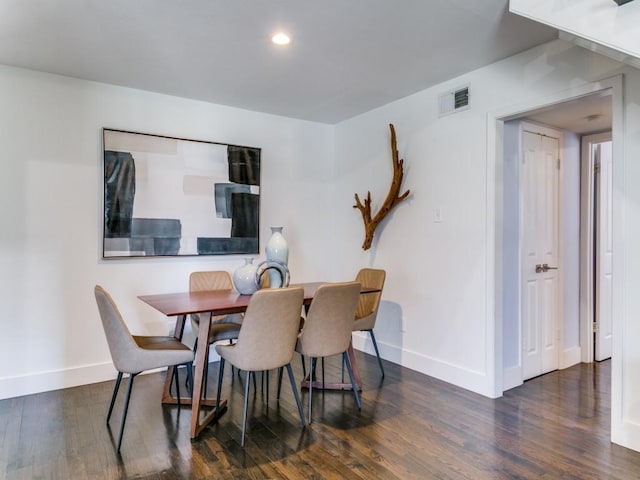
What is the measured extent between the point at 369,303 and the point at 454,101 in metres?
1.81

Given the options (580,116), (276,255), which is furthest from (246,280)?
(580,116)

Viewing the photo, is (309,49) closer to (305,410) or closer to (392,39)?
(392,39)

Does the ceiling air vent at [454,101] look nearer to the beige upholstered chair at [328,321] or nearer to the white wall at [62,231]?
the beige upholstered chair at [328,321]

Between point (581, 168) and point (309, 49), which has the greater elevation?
point (309, 49)

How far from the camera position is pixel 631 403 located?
2.27m

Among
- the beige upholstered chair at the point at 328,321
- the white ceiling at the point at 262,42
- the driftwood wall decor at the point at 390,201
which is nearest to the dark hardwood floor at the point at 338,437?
the beige upholstered chair at the point at 328,321

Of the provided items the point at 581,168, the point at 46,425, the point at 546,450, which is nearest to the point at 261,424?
the point at 46,425

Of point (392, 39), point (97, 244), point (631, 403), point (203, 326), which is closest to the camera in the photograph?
point (631, 403)

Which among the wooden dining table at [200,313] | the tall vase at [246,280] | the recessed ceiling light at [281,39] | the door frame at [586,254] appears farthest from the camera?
the door frame at [586,254]

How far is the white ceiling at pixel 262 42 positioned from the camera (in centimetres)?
227

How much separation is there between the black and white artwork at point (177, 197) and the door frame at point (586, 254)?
123 inches

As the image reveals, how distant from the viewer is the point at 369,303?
11.6 ft

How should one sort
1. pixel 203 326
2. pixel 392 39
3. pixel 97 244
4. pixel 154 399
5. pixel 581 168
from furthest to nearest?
pixel 581 168
pixel 97 244
pixel 154 399
pixel 392 39
pixel 203 326

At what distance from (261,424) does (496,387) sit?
68.6 inches
